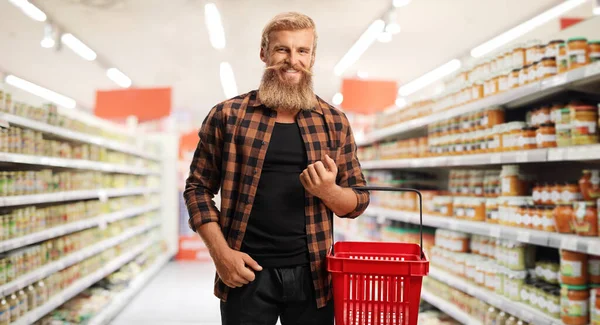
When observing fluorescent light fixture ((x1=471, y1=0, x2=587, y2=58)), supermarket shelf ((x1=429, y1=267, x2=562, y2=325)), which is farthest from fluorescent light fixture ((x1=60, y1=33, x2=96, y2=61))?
supermarket shelf ((x1=429, y1=267, x2=562, y2=325))

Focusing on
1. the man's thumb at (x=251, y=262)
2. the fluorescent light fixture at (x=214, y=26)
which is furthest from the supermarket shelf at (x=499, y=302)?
the fluorescent light fixture at (x=214, y=26)

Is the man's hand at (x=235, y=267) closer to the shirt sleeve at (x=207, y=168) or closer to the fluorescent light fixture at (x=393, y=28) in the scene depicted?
the shirt sleeve at (x=207, y=168)

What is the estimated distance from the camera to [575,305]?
2.53 meters

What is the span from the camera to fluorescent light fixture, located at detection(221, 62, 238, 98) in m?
13.0

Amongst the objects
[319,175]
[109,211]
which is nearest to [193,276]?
[109,211]

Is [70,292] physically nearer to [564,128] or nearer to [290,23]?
[290,23]

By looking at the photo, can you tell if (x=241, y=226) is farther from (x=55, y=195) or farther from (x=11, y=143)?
(x=55, y=195)

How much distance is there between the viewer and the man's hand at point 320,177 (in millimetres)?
1477

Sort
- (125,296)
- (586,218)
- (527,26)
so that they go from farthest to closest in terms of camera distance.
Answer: (527,26), (125,296), (586,218)

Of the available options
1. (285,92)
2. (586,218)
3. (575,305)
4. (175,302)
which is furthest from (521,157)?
(175,302)

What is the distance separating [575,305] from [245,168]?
6.17 feet

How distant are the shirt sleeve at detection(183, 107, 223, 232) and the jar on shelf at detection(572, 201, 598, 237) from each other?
1779mm

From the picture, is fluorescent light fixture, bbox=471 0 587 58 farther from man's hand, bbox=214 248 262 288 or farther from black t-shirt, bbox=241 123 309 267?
man's hand, bbox=214 248 262 288

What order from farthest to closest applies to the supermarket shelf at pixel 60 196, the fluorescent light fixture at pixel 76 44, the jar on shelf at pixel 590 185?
the fluorescent light fixture at pixel 76 44 < the supermarket shelf at pixel 60 196 < the jar on shelf at pixel 590 185
